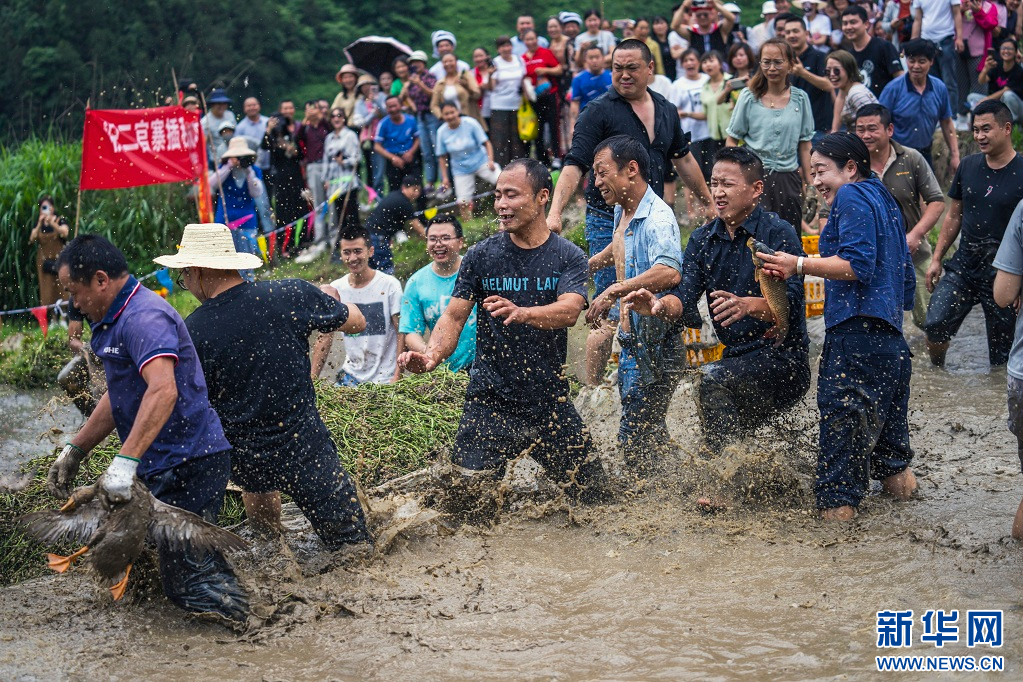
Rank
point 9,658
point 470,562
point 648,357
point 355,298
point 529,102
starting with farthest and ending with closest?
point 529,102
point 355,298
point 648,357
point 470,562
point 9,658

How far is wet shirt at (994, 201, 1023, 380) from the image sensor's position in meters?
5.11

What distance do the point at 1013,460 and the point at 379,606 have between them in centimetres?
393

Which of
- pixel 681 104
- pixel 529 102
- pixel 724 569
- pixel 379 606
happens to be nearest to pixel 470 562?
pixel 379 606

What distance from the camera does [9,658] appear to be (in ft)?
15.8

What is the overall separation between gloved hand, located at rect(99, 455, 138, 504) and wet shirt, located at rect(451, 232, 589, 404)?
A: 1.95m

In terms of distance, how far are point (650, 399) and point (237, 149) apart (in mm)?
8505

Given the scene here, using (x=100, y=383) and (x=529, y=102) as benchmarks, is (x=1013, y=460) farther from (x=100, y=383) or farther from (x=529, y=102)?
(x=529, y=102)

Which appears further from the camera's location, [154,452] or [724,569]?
[724,569]

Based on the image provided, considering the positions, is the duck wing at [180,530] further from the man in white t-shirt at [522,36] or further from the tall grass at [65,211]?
the man in white t-shirt at [522,36]

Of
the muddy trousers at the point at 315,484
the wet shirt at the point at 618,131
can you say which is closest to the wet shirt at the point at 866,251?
the wet shirt at the point at 618,131

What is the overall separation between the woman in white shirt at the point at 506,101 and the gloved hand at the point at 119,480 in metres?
9.80

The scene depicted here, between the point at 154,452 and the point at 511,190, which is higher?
the point at 511,190

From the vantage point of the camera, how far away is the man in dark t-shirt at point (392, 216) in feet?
37.7

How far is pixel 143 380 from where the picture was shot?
188 inches
